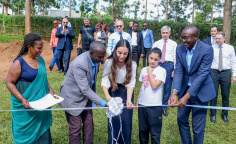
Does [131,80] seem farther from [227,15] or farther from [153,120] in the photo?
[227,15]

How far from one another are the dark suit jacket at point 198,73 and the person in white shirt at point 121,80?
0.81 m

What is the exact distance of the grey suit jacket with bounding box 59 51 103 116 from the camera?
3078 millimetres

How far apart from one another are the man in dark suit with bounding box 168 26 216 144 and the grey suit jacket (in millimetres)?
1308

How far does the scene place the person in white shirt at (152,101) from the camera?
11.3ft

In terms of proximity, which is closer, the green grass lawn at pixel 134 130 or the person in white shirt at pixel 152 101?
the person in white shirt at pixel 152 101

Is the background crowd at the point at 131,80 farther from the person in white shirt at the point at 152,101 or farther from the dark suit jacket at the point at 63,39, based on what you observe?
the dark suit jacket at the point at 63,39

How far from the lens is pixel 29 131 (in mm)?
3082

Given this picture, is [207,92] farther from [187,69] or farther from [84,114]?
[84,114]

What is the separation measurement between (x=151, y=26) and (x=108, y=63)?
66.2 feet

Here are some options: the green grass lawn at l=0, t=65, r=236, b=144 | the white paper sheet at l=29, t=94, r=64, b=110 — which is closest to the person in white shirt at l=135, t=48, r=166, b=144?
the green grass lawn at l=0, t=65, r=236, b=144

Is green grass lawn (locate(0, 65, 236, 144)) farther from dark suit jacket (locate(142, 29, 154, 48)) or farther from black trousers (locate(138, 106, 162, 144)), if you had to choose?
dark suit jacket (locate(142, 29, 154, 48))

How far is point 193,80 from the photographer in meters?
3.57

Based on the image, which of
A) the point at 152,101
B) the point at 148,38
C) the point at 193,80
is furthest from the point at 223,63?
the point at 148,38

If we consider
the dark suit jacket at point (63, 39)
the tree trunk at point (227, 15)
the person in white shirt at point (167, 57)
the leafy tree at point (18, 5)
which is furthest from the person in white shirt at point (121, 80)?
the leafy tree at point (18, 5)
